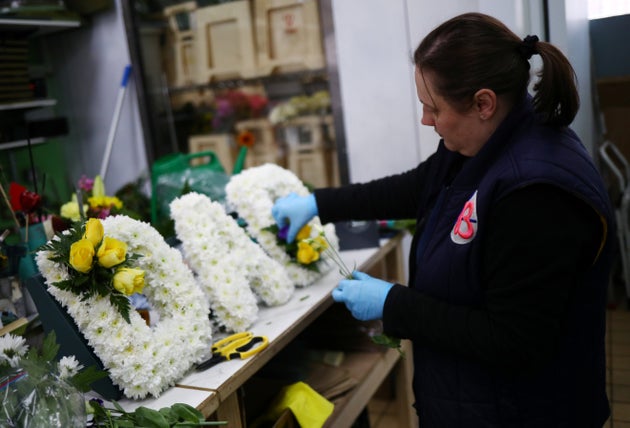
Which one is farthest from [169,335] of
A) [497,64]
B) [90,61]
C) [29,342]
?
[90,61]

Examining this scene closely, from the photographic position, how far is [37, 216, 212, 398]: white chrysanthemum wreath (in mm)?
1238

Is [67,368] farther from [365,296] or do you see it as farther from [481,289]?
[481,289]

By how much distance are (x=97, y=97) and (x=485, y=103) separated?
2812 millimetres

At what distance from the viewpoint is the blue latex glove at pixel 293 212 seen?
181 centimetres

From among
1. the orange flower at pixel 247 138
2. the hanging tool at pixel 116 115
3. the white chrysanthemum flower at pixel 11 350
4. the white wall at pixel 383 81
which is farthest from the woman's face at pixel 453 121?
the hanging tool at pixel 116 115

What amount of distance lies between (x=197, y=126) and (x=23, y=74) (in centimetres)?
88

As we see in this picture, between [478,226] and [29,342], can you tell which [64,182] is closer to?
[29,342]

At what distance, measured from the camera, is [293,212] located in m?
1.81

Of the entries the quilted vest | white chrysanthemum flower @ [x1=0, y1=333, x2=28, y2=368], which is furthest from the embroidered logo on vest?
white chrysanthemum flower @ [x1=0, y1=333, x2=28, y2=368]

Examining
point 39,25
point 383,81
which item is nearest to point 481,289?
point 383,81

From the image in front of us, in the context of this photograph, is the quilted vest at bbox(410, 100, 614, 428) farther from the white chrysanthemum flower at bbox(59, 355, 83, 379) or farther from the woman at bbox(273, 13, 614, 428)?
the white chrysanthemum flower at bbox(59, 355, 83, 379)

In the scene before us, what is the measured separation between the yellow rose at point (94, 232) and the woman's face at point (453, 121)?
740mm

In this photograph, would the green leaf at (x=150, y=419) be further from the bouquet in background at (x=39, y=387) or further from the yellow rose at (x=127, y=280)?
the yellow rose at (x=127, y=280)

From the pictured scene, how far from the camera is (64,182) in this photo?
3.59m
